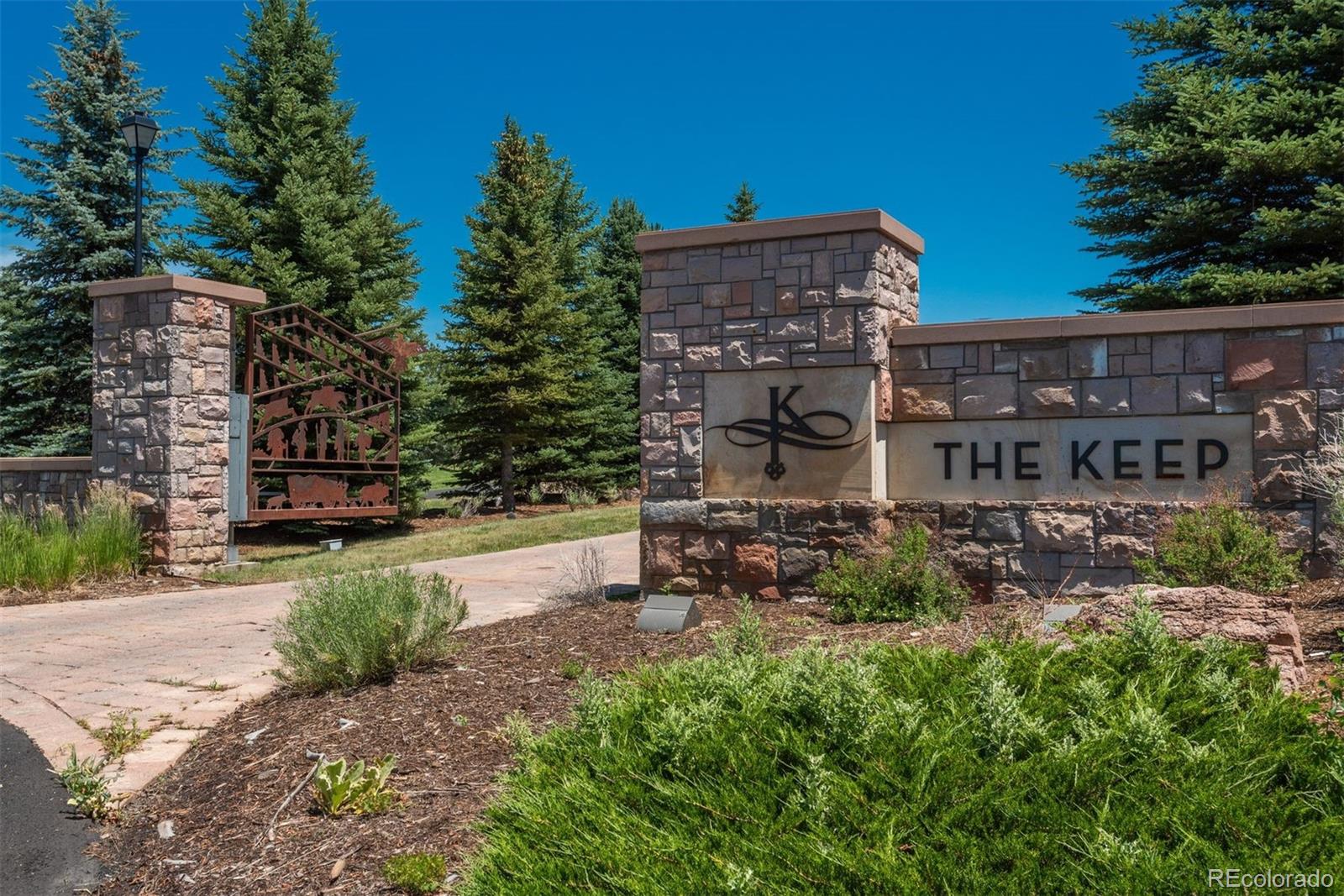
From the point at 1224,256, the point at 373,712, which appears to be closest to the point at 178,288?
the point at 373,712

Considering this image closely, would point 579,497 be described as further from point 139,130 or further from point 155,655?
point 155,655

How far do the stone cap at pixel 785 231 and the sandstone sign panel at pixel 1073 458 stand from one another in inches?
56.5

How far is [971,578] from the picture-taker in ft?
23.2

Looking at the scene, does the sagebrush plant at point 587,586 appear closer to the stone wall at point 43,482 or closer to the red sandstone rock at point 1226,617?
the red sandstone rock at point 1226,617

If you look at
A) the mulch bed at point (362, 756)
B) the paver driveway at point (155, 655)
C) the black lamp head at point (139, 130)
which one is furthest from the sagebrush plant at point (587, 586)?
the black lamp head at point (139, 130)

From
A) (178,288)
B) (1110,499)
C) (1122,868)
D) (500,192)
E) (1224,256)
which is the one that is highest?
(500,192)

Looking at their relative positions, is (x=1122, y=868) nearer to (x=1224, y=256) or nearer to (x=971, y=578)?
(x=971, y=578)

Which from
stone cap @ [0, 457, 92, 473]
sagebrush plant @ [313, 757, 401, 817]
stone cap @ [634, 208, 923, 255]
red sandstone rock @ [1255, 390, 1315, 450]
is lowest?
sagebrush plant @ [313, 757, 401, 817]

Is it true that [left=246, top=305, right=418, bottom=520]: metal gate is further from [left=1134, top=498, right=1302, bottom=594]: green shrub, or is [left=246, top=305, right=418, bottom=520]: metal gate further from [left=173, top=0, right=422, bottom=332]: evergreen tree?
[left=1134, top=498, right=1302, bottom=594]: green shrub

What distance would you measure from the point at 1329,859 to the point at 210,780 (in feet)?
12.6

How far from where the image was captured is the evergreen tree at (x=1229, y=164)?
39.0 ft

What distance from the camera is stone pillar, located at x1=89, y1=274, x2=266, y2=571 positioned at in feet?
34.7

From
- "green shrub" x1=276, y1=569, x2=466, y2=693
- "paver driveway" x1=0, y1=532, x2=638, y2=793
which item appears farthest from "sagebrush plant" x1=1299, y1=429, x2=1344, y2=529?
"green shrub" x1=276, y1=569, x2=466, y2=693

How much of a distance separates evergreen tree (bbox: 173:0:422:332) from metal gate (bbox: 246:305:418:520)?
1.46 m
